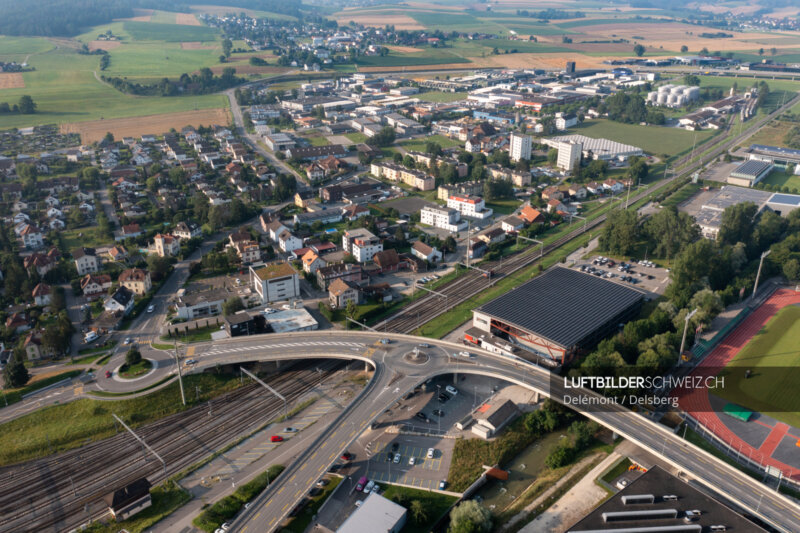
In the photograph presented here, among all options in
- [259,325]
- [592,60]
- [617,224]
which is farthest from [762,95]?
[259,325]

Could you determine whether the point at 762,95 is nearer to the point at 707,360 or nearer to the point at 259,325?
the point at 707,360

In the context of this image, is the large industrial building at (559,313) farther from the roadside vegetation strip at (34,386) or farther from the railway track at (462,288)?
the roadside vegetation strip at (34,386)

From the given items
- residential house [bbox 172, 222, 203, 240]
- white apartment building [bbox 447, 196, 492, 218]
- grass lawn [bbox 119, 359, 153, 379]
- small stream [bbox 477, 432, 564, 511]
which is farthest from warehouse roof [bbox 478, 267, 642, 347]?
residential house [bbox 172, 222, 203, 240]

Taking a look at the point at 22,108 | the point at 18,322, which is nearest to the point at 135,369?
the point at 18,322

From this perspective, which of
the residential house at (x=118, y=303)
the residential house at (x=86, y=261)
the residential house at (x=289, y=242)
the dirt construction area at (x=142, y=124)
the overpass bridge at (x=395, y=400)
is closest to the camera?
the overpass bridge at (x=395, y=400)

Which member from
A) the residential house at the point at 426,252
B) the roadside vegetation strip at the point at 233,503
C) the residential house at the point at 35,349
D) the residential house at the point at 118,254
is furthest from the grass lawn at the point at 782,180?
the residential house at the point at 35,349

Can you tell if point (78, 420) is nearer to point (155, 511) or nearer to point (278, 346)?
point (155, 511)

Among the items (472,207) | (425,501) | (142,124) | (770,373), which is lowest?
(425,501)
